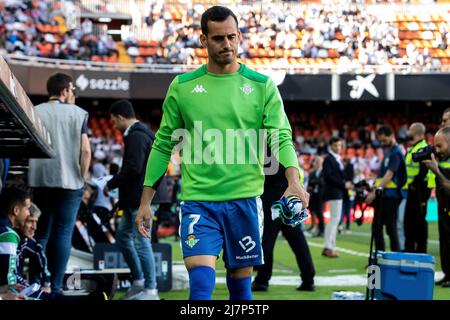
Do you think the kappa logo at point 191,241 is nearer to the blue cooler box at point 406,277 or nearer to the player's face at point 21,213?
the player's face at point 21,213

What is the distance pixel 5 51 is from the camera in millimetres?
27078

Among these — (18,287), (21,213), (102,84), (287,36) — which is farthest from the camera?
(287,36)

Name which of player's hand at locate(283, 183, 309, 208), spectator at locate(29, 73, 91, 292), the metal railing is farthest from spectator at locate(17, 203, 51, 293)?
the metal railing

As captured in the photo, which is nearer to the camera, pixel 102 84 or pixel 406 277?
pixel 406 277

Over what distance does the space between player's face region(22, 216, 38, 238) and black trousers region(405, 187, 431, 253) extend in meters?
5.14

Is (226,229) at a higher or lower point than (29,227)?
higher

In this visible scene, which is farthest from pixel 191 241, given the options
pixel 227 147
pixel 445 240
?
pixel 445 240

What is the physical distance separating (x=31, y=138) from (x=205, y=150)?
1.68 metres

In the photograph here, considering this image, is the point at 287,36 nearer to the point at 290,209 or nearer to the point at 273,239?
the point at 273,239

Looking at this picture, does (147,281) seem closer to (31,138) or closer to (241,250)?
(31,138)

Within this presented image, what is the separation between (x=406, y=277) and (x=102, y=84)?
75.2ft

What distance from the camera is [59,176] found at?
795 cm

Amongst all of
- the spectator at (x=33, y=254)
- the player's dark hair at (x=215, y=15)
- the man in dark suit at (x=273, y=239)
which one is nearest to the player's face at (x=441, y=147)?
the man in dark suit at (x=273, y=239)

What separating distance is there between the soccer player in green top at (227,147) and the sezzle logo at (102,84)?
24.4 meters
